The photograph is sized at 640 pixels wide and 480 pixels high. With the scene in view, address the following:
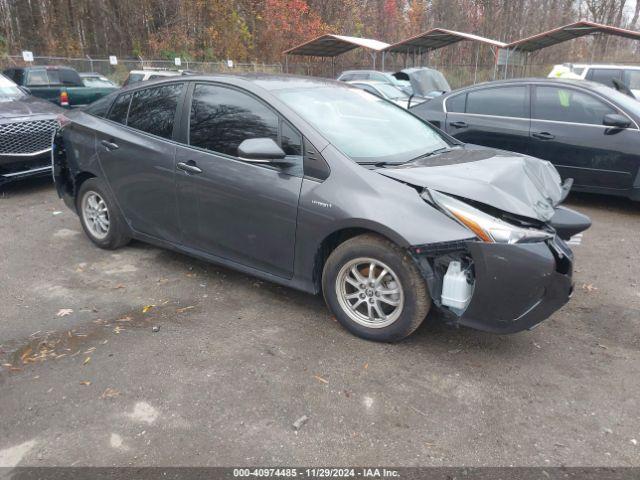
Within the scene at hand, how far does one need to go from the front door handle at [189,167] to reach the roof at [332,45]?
18.5m

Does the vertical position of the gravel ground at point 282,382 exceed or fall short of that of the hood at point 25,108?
it falls short

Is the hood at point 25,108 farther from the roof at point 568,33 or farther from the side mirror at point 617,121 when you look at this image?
the roof at point 568,33

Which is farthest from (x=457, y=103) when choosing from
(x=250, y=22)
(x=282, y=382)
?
(x=250, y=22)

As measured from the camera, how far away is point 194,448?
2469mm

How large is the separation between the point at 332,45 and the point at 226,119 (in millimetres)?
21644

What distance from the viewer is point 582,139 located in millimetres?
6227

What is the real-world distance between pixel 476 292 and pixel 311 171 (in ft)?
4.35

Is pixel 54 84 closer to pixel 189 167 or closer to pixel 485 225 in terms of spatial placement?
pixel 189 167

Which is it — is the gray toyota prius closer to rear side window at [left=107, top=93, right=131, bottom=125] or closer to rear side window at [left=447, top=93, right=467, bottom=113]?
rear side window at [left=107, top=93, right=131, bottom=125]

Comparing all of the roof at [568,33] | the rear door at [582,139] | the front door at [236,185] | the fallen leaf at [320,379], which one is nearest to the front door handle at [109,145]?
the front door at [236,185]

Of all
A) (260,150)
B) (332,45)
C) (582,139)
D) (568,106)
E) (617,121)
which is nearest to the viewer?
(260,150)

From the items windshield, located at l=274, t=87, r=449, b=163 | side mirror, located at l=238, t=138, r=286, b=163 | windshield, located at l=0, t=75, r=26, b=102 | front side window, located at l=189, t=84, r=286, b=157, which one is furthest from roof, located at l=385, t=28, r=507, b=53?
side mirror, located at l=238, t=138, r=286, b=163

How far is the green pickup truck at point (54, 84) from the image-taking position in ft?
43.2

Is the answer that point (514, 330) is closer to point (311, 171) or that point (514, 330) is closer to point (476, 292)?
point (476, 292)
